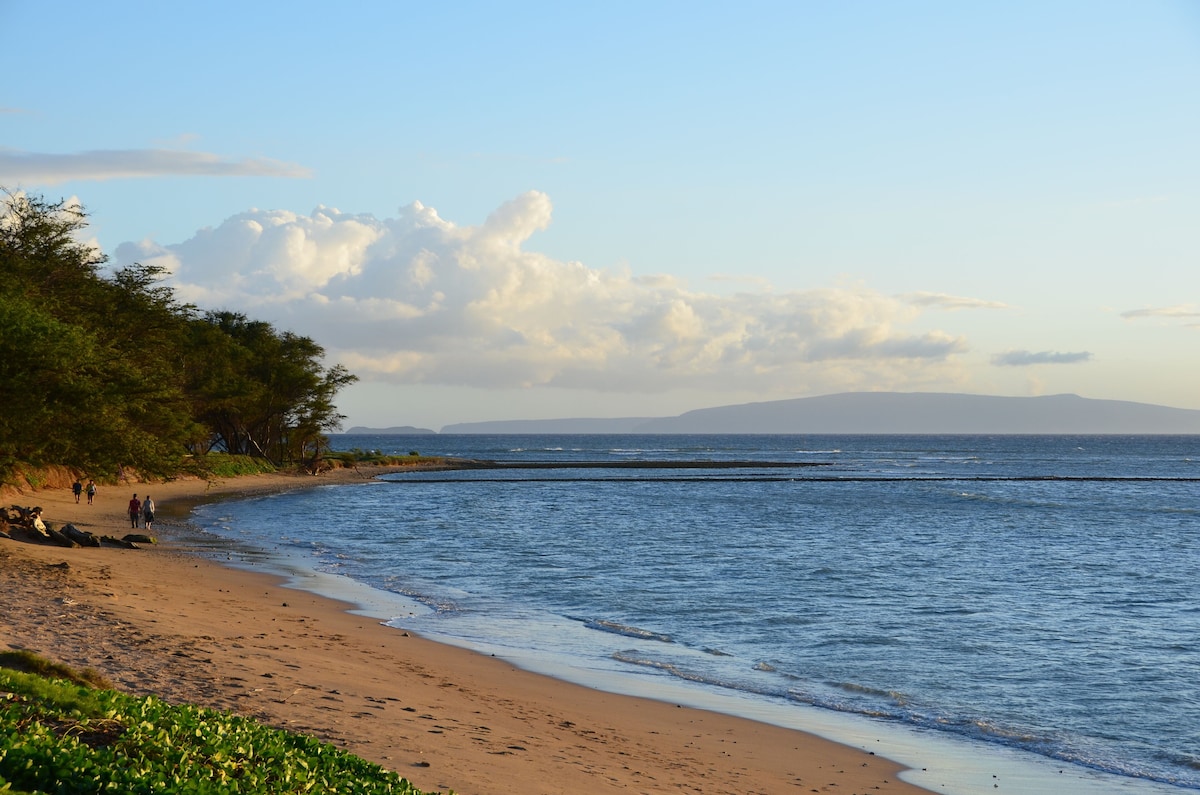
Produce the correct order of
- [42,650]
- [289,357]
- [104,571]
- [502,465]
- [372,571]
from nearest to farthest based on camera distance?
[42,650] < [104,571] < [372,571] < [289,357] < [502,465]

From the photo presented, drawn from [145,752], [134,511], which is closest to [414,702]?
[145,752]

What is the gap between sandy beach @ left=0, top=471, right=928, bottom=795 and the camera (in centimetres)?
1078

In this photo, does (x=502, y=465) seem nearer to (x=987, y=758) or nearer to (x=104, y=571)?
(x=104, y=571)

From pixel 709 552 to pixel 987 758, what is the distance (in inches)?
Answer: 966

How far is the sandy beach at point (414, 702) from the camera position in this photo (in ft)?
35.4

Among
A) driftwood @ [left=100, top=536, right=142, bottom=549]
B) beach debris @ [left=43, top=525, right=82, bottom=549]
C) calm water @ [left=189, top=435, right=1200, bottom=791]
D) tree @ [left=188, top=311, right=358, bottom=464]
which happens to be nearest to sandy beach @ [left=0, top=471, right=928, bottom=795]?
calm water @ [left=189, top=435, right=1200, bottom=791]

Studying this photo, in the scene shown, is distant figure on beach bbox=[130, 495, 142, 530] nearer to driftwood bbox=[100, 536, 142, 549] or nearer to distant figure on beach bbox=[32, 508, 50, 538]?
driftwood bbox=[100, 536, 142, 549]

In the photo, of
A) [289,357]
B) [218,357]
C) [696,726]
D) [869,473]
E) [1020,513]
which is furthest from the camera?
[869,473]

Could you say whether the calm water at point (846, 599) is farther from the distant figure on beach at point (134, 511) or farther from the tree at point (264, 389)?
the tree at point (264, 389)

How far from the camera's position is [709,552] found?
37438 mm

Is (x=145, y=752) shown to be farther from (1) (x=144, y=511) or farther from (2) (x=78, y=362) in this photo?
(1) (x=144, y=511)

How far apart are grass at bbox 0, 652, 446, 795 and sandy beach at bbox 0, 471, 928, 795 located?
1758mm

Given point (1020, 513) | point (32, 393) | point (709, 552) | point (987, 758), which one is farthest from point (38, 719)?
point (1020, 513)

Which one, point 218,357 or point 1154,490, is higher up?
point 218,357
